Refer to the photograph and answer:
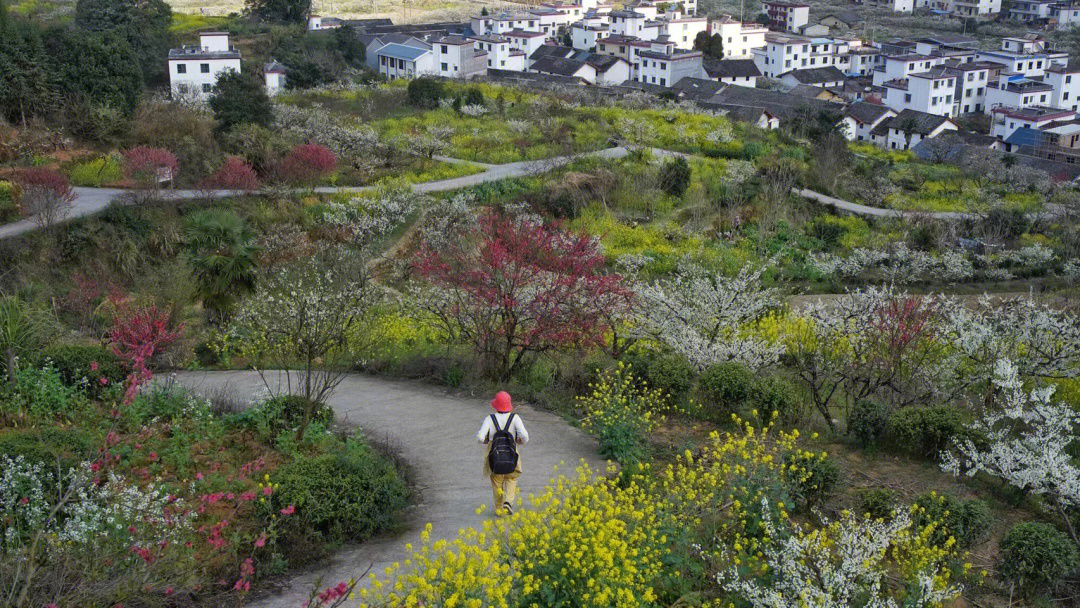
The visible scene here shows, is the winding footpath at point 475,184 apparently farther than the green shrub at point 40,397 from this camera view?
Yes

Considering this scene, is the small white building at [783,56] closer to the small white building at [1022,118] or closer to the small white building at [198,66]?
the small white building at [1022,118]

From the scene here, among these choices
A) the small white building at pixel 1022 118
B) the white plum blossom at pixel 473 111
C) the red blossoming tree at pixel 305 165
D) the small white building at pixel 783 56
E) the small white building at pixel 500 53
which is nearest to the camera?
the red blossoming tree at pixel 305 165

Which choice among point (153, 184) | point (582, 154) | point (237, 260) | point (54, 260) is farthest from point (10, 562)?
point (582, 154)

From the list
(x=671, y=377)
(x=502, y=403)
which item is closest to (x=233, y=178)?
(x=671, y=377)

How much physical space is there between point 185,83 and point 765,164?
22.2 metres

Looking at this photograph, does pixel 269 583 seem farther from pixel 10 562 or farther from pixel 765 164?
pixel 765 164

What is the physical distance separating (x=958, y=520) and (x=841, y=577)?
1.95 m

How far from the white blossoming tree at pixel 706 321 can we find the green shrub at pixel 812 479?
2702mm

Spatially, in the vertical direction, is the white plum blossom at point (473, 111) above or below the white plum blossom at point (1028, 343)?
above

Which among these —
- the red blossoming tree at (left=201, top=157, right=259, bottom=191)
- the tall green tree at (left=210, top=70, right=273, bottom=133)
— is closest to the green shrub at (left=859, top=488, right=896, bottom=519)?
the red blossoming tree at (left=201, top=157, right=259, bottom=191)

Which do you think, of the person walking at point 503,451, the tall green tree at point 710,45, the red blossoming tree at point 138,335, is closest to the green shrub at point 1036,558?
the person walking at point 503,451

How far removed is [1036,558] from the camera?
6.61 m

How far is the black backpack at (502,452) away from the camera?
704 centimetres

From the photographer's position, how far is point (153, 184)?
754 inches
